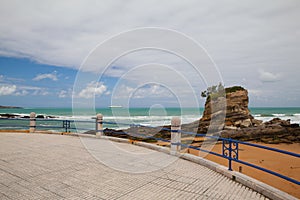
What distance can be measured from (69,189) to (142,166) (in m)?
2.45

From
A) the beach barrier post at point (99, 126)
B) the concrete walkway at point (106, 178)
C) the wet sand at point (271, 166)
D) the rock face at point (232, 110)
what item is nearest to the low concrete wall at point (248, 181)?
the concrete walkway at point (106, 178)

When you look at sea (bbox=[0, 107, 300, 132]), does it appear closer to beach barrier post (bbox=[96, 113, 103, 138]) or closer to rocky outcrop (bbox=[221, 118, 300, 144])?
beach barrier post (bbox=[96, 113, 103, 138])

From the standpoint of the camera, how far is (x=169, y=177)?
18.9ft

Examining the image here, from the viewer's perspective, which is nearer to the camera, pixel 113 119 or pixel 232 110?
pixel 232 110

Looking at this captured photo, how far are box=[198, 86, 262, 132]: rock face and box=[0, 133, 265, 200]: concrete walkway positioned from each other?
2220cm

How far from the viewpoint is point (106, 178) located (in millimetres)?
5562

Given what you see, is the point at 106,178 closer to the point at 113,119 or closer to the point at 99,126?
the point at 99,126

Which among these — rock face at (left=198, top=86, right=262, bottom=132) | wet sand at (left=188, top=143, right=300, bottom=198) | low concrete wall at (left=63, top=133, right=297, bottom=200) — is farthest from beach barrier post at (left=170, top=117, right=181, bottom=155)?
rock face at (left=198, top=86, right=262, bottom=132)

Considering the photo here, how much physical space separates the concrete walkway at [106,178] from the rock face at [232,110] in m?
22.2

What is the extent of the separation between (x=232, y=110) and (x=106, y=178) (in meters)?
29.5

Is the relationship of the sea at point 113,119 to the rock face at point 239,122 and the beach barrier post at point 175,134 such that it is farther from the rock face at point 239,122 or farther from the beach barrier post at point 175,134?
the rock face at point 239,122

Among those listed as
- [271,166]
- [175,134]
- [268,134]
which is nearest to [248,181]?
[175,134]

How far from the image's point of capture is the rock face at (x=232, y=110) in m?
29.9

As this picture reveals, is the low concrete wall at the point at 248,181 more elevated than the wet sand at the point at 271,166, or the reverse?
the low concrete wall at the point at 248,181
